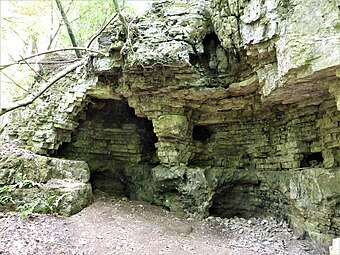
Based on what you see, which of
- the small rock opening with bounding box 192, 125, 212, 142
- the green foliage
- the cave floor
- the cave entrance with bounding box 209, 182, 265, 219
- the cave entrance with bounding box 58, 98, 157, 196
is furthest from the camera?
the small rock opening with bounding box 192, 125, 212, 142

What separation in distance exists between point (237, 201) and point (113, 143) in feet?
16.7

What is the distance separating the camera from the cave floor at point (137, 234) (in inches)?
184

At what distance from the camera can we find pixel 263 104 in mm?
7301

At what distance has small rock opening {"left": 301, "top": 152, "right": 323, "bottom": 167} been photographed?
702 centimetres

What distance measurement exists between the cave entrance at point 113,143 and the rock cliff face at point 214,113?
0.04 m

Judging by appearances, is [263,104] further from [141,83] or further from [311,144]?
[141,83]

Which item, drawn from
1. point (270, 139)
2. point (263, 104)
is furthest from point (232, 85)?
point (270, 139)

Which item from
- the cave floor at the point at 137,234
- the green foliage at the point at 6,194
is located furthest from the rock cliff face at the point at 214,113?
the green foliage at the point at 6,194

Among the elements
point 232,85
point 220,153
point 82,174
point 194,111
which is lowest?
point 82,174

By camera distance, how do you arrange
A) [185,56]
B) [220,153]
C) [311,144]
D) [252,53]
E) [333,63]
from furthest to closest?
[220,153]
[311,144]
[185,56]
[252,53]
[333,63]

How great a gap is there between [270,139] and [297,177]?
5.71 feet

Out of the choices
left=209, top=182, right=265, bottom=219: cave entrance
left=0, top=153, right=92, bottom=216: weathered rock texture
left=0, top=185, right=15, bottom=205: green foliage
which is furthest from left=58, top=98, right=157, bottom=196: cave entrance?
left=0, top=185, right=15, bottom=205: green foliage

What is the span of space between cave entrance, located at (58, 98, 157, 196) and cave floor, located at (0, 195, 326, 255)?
227 centimetres

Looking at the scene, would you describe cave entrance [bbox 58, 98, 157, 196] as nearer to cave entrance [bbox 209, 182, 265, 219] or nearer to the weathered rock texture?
the weathered rock texture
